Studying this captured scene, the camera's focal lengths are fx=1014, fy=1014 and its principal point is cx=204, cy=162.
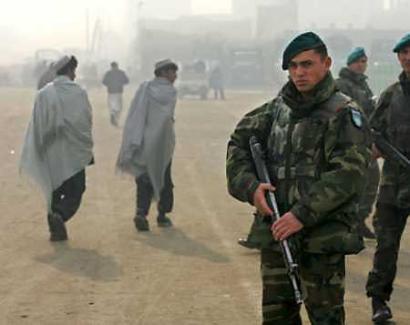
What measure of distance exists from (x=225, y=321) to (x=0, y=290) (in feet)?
5.77

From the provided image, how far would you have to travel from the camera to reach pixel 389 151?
586 centimetres

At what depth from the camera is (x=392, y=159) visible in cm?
588

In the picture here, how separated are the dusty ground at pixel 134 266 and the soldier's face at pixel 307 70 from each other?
227 centimetres

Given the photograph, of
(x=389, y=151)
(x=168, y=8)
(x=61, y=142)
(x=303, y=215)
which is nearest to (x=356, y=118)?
(x=303, y=215)

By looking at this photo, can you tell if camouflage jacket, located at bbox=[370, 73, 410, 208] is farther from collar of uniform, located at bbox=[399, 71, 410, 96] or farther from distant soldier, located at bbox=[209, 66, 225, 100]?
distant soldier, located at bbox=[209, 66, 225, 100]

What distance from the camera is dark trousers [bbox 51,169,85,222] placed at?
29.5 feet

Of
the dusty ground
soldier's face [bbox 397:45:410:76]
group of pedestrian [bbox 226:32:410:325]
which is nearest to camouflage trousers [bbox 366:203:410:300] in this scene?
the dusty ground

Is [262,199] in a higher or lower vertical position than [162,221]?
higher

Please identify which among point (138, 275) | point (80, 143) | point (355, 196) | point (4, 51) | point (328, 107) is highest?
point (328, 107)

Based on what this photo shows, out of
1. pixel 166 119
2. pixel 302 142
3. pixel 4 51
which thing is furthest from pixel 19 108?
pixel 4 51

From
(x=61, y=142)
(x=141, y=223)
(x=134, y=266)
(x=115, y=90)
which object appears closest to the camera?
(x=134, y=266)

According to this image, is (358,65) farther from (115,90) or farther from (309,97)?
(115,90)

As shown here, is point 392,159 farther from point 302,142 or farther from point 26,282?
point 26,282

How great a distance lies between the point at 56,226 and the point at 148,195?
47.9 inches
